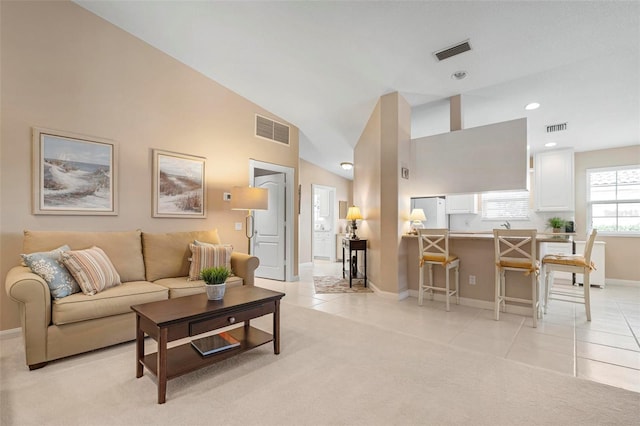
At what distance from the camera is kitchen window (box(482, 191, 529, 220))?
5957mm

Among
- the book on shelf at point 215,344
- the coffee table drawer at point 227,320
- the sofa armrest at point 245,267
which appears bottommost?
the book on shelf at point 215,344

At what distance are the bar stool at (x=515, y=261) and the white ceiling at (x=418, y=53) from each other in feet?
→ 6.24

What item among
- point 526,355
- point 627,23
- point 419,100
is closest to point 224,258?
point 526,355

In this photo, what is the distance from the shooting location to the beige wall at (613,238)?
5195mm

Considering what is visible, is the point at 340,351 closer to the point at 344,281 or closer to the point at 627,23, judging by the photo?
the point at 344,281

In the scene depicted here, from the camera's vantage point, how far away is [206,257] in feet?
11.2

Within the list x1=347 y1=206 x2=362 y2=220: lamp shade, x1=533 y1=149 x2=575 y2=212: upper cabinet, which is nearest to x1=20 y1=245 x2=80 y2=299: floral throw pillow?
x1=347 y1=206 x2=362 y2=220: lamp shade

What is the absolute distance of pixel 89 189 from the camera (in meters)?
3.26

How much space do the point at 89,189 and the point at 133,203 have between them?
1.51 feet

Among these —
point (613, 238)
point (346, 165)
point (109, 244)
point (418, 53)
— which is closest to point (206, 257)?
point (109, 244)

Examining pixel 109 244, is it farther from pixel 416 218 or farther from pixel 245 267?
pixel 416 218

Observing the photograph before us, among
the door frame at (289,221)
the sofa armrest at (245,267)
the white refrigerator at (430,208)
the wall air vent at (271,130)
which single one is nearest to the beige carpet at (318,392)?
the sofa armrest at (245,267)

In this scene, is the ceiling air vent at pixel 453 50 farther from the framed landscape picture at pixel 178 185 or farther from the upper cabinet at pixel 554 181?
the upper cabinet at pixel 554 181

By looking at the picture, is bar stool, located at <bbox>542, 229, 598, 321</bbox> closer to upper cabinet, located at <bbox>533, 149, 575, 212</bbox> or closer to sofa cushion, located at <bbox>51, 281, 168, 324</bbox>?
upper cabinet, located at <bbox>533, 149, 575, 212</bbox>
